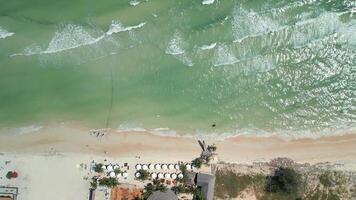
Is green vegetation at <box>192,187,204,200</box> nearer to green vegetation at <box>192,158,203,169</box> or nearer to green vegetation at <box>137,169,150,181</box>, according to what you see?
green vegetation at <box>192,158,203,169</box>

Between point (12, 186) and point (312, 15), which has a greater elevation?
point (312, 15)

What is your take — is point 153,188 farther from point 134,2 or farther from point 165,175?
point 134,2

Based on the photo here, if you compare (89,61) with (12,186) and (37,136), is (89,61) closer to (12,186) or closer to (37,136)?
(37,136)

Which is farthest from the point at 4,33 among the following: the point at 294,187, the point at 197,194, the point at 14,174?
the point at 294,187

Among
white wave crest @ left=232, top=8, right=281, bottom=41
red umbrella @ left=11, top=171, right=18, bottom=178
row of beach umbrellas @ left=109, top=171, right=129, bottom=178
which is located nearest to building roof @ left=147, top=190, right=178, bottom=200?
row of beach umbrellas @ left=109, top=171, right=129, bottom=178

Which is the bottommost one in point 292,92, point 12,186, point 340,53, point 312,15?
point 12,186

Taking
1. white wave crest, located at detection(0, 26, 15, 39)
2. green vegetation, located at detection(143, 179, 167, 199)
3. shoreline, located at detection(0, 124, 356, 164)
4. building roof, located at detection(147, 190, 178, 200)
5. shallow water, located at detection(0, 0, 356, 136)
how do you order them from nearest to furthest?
1. building roof, located at detection(147, 190, 178, 200)
2. green vegetation, located at detection(143, 179, 167, 199)
3. shoreline, located at detection(0, 124, 356, 164)
4. shallow water, located at detection(0, 0, 356, 136)
5. white wave crest, located at detection(0, 26, 15, 39)

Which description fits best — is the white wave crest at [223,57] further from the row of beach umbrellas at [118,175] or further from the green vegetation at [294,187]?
the row of beach umbrellas at [118,175]

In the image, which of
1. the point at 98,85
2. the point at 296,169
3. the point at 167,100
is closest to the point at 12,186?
the point at 98,85
